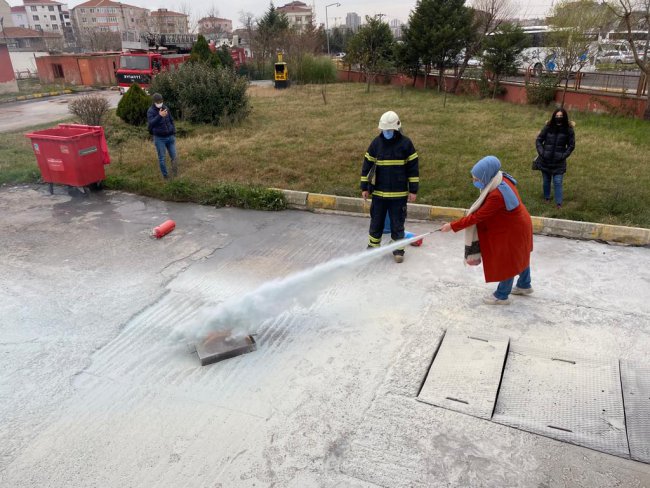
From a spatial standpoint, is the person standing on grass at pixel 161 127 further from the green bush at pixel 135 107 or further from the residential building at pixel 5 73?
the residential building at pixel 5 73

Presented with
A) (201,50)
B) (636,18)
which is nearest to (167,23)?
(201,50)

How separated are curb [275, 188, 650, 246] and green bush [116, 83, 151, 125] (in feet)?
27.6

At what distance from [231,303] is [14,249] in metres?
3.77

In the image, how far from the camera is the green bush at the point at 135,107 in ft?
46.0

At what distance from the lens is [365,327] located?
4.53 metres

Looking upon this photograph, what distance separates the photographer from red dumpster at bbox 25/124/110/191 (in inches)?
326

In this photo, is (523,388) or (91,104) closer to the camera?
(523,388)

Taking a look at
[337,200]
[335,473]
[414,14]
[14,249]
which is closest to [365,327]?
[335,473]

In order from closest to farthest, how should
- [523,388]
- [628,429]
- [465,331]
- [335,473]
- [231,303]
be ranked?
[335,473] < [628,429] < [523,388] < [465,331] < [231,303]

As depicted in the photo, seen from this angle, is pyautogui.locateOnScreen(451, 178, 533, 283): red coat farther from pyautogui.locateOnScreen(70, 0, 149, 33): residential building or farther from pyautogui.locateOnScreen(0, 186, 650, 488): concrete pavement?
pyautogui.locateOnScreen(70, 0, 149, 33): residential building

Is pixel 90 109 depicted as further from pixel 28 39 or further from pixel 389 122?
pixel 28 39

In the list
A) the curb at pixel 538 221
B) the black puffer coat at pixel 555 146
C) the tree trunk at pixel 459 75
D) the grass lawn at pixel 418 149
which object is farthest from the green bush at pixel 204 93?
the tree trunk at pixel 459 75

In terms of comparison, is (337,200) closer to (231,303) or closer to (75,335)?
(231,303)

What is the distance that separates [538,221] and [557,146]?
127 cm
